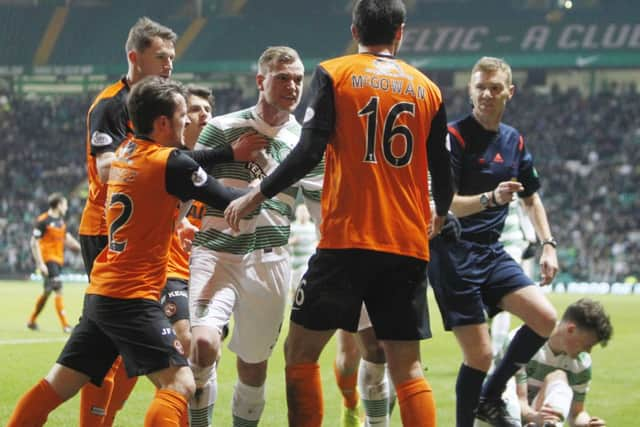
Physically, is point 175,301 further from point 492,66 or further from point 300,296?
point 492,66

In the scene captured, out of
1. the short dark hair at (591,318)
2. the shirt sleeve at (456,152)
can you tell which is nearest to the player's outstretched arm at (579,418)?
the short dark hair at (591,318)

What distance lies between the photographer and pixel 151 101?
492 cm

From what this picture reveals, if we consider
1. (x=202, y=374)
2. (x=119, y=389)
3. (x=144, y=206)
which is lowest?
(x=119, y=389)

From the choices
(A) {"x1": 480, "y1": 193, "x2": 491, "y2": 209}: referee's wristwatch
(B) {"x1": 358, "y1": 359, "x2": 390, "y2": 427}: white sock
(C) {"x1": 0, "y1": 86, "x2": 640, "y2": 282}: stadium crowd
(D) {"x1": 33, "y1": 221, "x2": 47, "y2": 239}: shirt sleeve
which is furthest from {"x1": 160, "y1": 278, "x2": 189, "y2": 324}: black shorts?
(C) {"x1": 0, "y1": 86, "x2": 640, "y2": 282}: stadium crowd

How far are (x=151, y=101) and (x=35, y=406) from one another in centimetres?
153

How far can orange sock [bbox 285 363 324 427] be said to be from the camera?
4.75m

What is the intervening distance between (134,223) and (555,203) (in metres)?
33.3

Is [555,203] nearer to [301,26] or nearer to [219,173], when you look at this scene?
[301,26]

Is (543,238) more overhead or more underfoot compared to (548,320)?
more overhead

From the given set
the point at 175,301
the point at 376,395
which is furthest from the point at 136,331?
the point at 376,395

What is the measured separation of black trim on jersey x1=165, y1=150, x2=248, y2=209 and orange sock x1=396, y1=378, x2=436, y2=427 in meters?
1.20

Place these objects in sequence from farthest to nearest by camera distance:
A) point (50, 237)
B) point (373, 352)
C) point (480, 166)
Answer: point (50, 237) → point (480, 166) → point (373, 352)

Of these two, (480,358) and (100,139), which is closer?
(100,139)

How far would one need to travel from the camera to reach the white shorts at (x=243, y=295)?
5723 millimetres
